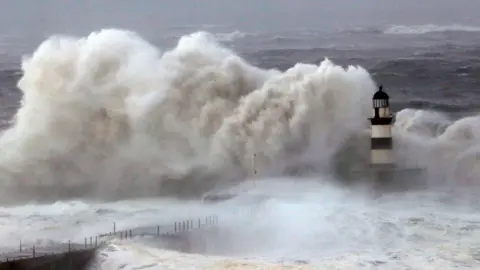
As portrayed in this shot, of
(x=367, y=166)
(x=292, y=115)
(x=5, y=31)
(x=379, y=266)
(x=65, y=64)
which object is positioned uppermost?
(x=5, y=31)

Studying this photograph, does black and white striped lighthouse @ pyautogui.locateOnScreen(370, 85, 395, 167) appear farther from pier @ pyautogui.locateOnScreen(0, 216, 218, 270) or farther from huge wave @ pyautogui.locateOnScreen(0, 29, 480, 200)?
pier @ pyautogui.locateOnScreen(0, 216, 218, 270)

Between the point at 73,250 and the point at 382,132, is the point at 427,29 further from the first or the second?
the point at 73,250

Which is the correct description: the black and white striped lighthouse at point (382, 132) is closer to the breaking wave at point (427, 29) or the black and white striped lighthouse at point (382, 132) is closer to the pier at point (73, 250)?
the pier at point (73, 250)

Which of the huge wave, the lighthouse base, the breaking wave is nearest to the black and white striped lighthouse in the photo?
the lighthouse base

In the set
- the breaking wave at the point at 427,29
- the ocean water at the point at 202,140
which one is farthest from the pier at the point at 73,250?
the breaking wave at the point at 427,29

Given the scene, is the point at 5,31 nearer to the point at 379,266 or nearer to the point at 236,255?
the point at 236,255

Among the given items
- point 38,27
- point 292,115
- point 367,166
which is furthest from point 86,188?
point 38,27
